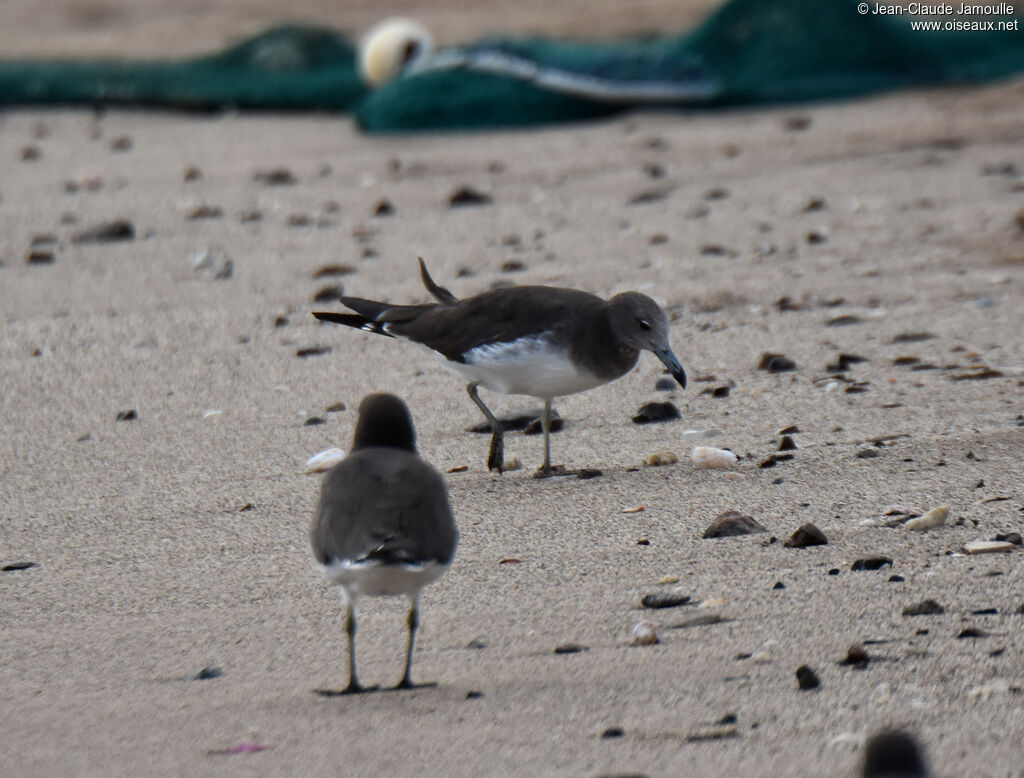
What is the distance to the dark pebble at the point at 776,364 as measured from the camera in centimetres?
557

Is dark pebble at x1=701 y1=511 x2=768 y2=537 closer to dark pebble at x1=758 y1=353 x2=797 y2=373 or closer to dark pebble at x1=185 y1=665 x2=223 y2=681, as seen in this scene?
dark pebble at x1=185 y1=665 x2=223 y2=681

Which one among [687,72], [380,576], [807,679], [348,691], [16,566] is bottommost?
[16,566]

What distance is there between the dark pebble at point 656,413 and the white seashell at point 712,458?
50cm

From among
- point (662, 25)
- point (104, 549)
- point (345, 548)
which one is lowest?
point (104, 549)

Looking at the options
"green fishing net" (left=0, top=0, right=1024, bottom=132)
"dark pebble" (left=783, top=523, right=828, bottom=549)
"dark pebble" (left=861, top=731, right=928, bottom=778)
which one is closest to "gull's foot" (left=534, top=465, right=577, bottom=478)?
"dark pebble" (left=783, top=523, right=828, bottom=549)

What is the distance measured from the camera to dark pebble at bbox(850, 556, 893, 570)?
12.3 ft

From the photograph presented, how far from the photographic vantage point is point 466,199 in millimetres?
8461

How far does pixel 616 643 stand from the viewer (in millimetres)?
3412

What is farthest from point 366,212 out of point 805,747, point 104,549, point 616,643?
point 805,747

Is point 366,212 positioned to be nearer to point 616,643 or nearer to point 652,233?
point 652,233

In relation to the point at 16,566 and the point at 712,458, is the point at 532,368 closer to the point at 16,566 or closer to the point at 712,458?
the point at 712,458

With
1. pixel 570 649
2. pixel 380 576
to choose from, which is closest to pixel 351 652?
pixel 380 576

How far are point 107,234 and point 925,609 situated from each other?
556 centimetres

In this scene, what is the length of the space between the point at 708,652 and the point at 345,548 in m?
0.77
